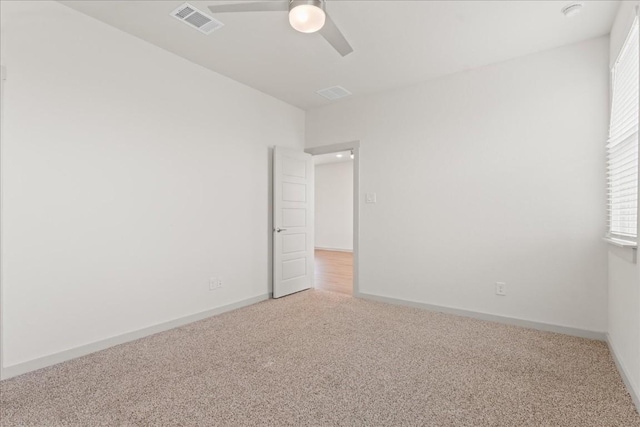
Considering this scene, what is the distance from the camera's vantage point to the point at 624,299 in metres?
2.15

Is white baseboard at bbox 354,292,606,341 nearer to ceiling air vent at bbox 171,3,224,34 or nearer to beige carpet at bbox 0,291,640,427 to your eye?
beige carpet at bbox 0,291,640,427

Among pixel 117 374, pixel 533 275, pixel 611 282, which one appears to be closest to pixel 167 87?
pixel 117 374

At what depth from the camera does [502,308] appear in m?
3.24

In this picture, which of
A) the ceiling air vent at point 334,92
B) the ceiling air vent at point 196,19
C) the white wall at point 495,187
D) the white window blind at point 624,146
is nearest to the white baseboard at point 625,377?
the white wall at point 495,187

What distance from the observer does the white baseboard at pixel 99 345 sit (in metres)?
2.16

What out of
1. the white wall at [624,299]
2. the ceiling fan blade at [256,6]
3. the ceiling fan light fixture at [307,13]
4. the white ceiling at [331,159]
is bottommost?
the white wall at [624,299]

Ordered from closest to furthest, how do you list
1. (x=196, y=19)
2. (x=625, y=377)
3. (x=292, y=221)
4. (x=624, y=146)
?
(x=625, y=377), (x=624, y=146), (x=196, y=19), (x=292, y=221)

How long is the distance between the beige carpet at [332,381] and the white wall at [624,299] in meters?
0.15

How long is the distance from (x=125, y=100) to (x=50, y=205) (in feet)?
3.44

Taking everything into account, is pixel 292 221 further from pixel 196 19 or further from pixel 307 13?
pixel 307 13

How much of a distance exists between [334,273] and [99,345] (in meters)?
3.87

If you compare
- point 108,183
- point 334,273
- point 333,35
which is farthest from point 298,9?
point 334,273

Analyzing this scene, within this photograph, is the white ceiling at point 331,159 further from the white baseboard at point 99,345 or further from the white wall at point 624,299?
the white wall at point 624,299

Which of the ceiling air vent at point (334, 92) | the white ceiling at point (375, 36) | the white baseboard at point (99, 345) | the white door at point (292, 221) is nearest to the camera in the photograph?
the white baseboard at point (99, 345)
